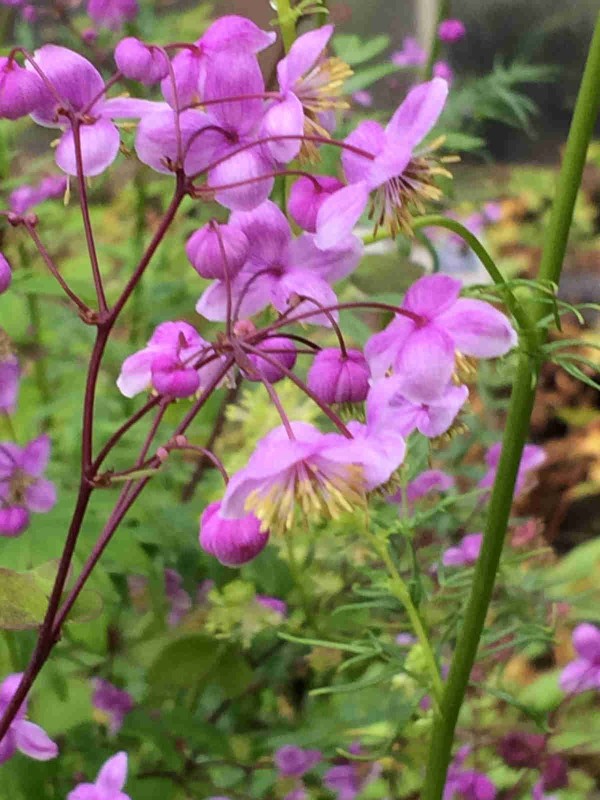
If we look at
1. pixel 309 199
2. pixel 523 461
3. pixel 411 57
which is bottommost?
pixel 523 461

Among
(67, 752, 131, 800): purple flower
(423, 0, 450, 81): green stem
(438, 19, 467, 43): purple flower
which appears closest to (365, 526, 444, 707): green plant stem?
(67, 752, 131, 800): purple flower

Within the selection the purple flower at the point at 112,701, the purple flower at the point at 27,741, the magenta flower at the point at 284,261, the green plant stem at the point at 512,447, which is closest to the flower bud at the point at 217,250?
the magenta flower at the point at 284,261

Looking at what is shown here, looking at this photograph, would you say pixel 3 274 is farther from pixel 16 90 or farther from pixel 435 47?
pixel 435 47

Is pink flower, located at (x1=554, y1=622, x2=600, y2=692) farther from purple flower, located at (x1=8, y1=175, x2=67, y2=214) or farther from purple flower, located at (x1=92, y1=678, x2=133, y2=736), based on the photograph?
purple flower, located at (x1=8, y1=175, x2=67, y2=214)

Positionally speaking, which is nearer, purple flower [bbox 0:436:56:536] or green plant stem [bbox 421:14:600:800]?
green plant stem [bbox 421:14:600:800]

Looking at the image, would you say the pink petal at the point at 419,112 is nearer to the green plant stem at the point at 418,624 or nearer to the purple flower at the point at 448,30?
the green plant stem at the point at 418,624

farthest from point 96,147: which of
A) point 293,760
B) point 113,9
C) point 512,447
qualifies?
point 293,760
